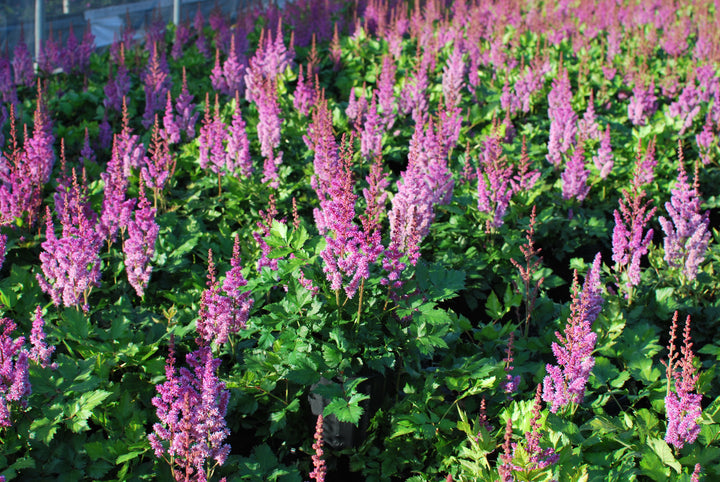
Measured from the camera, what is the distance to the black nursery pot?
3.69 meters

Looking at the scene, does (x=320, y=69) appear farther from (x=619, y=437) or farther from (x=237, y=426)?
(x=619, y=437)

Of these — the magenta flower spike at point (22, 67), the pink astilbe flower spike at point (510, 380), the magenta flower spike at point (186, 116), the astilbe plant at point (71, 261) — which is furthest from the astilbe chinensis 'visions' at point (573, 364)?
the magenta flower spike at point (22, 67)

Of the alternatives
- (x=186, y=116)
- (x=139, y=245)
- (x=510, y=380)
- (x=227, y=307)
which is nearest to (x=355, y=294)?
(x=227, y=307)

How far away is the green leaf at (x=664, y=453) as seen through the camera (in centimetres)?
303

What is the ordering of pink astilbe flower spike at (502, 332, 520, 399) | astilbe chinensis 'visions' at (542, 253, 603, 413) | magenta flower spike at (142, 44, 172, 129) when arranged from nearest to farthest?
astilbe chinensis 'visions' at (542, 253, 603, 413), pink astilbe flower spike at (502, 332, 520, 399), magenta flower spike at (142, 44, 172, 129)

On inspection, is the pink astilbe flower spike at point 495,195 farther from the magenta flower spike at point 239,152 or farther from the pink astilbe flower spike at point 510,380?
the magenta flower spike at point 239,152

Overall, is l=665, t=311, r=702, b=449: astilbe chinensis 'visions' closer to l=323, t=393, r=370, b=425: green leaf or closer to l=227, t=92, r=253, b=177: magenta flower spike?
l=323, t=393, r=370, b=425: green leaf

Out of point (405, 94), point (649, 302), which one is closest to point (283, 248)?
point (649, 302)

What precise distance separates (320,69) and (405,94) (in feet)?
8.49

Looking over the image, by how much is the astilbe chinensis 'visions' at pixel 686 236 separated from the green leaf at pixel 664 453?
216 cm

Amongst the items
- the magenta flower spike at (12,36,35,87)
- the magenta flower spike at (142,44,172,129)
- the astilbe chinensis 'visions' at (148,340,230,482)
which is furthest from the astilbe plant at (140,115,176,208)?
the magenta flower spike at (12,36,35,87)

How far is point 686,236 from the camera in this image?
4910 millimetres

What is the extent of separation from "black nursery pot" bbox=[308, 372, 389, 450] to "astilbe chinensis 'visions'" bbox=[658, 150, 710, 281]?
2633 millimetres

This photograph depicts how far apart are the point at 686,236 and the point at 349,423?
10.2ft
